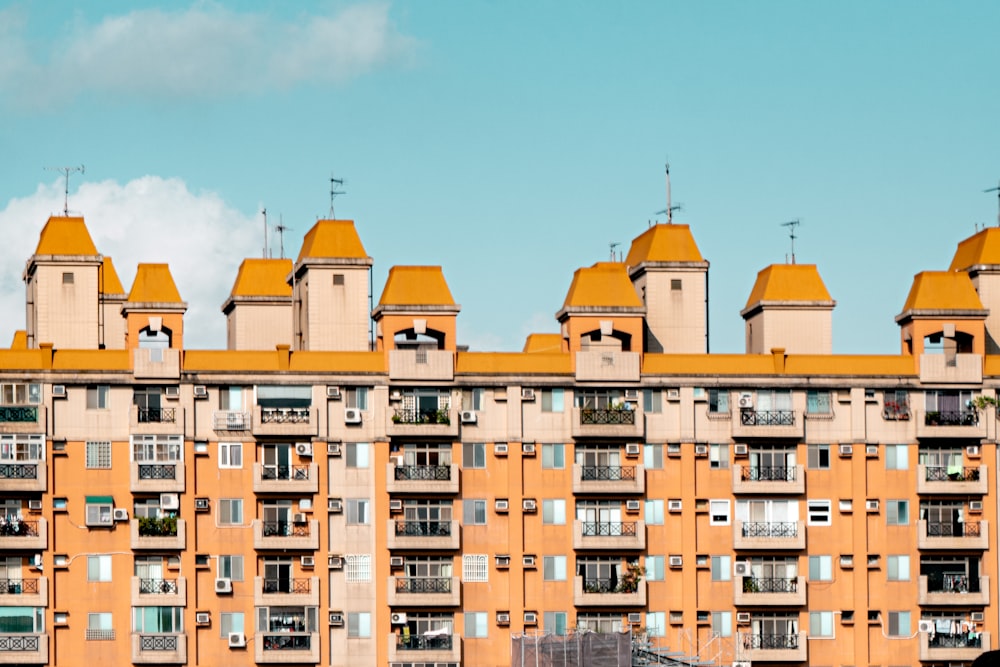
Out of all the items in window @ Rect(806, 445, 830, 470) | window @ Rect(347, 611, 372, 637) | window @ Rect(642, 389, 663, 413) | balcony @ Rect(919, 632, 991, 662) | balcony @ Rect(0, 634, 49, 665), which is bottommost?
balcony @ Rect(919, 632, 991, 662)

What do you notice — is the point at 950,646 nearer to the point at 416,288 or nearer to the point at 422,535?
the point at 422,535

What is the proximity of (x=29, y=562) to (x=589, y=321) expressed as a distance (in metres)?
25.6

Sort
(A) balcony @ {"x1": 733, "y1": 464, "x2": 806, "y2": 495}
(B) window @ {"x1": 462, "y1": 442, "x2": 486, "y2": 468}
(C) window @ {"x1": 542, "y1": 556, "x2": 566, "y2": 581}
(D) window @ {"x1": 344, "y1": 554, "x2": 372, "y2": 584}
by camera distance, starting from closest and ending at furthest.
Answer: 1. (D) window @ {"x1": 344, "y1": 554, "x2": 372, "y2": 584}
2. (C) window @ {"x1": 542, "y1": 556, "x2": 566, "y2": 581}
3. (B) window @ {"x1": 462, "y1": 442, "x2": 486, "y2": 468}
4. (A) balcony @ {"x1": 733, "y1": 464, "x2": 806, "y2": 495}

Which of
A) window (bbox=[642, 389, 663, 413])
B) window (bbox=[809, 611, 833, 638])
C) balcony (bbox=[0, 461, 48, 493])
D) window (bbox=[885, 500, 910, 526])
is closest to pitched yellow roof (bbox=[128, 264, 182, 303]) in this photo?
balcony (bbox=[0, 461, 48, 493])

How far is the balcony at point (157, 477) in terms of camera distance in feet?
234

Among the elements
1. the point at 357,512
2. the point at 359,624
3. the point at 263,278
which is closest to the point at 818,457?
the point at 357,512

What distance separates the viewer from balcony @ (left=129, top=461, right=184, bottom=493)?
71.4m

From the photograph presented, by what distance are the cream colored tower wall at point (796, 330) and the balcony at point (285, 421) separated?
21.1 m

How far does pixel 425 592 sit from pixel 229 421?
1084 cm

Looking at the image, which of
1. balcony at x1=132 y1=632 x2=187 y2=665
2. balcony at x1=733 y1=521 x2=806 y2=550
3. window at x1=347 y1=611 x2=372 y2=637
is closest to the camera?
balcony at x1=132 y1=632 x2=187 y2=665

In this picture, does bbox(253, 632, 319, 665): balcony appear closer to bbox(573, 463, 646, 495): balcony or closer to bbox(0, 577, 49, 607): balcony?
bbox(0, 577, 49, 607): balcony

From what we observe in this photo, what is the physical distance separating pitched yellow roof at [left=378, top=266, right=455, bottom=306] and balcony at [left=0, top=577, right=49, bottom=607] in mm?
18258

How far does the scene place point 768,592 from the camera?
73938 millimetres

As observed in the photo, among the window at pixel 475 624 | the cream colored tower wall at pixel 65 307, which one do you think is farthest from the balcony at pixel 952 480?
the cream colored tower wall at pixel 65 307
